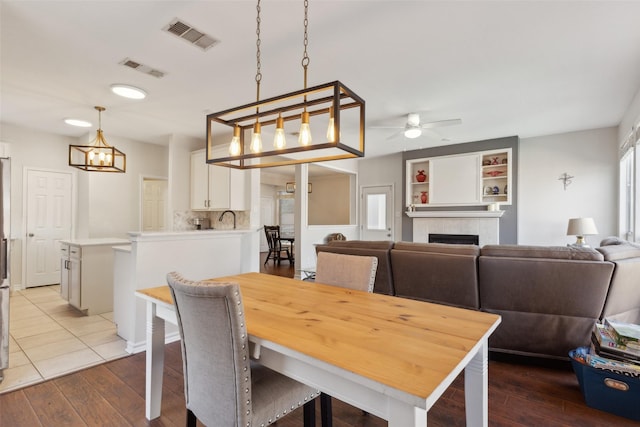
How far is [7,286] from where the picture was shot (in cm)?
232

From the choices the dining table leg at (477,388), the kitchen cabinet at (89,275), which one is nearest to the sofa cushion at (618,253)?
the dining table leg at (477,388)

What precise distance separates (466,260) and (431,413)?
4.09 feet

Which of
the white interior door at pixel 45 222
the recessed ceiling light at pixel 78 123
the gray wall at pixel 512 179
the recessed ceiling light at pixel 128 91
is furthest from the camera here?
the gray wall at pixel 512 179

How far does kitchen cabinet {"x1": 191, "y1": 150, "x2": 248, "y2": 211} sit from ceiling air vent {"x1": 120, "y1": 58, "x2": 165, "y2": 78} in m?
1.79

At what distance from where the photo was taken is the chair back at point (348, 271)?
2053mm

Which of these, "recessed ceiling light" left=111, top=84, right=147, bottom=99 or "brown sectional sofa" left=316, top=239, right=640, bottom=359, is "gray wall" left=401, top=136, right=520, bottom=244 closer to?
"brown sectional sofa" left=316, top=239, right=640, bottom=359

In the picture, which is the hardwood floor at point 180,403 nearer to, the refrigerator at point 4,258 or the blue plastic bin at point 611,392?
the blue plastic bin at point 611,392

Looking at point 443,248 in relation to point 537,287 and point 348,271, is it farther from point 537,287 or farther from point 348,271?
point 348,271

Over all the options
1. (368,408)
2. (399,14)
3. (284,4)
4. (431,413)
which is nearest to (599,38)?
(399,14)

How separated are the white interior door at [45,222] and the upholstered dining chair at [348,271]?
193 inches

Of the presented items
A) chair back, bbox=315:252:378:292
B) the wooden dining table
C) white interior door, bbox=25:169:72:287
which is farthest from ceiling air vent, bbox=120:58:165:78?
white interior door, bbox=25:169:72:287

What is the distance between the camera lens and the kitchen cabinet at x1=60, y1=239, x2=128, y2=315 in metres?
3.65

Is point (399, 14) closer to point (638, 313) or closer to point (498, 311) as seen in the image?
point (498, 311)

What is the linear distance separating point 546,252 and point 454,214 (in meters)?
3.73
